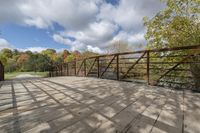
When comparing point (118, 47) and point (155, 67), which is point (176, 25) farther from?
point (118, 47)

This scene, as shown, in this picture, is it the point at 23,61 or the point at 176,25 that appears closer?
the point at 176,25

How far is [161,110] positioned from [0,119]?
80.6 inches

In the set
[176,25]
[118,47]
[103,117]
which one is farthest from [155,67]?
[118,47]

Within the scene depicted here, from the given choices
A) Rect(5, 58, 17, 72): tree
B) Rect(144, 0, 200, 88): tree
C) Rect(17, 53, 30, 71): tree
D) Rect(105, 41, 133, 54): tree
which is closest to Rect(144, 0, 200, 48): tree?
Rect(144, 0, 200, 88): tree

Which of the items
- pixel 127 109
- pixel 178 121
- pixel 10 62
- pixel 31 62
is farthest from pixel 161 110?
pixel 10 62

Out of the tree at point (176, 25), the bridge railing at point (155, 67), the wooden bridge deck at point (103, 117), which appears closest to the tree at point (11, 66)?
the bridge railing at point (155, 67)

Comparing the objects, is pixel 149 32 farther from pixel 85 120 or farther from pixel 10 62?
pixel 10 62

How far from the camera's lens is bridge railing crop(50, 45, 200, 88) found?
11.2ft

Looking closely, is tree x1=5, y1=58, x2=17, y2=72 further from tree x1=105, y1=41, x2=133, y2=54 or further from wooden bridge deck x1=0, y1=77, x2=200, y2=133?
wooden bridge deck x1=0, y1=77, x2=200, y2=133

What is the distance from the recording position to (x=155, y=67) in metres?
4.39

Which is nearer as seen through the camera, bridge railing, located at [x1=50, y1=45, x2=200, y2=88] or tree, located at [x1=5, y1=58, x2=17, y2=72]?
bridge railing, located at [x1=50, y1=45, x2=200, y2=88]

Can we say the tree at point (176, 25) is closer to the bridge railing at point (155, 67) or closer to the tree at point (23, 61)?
the bridge railing at point (155, 67)

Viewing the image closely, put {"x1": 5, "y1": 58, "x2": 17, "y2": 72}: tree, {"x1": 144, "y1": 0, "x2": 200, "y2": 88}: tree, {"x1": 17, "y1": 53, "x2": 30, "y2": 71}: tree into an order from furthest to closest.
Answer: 1. {"x1": 17, "y1": 53, "x2": 30, "y2": 71}: tree
2. {"x1": 5, "y1": 58, "x2": 17, "y2": 72}: tree
3. {"x1": 144, "y1": 0, "x2": 200, "y2": 88}: tree

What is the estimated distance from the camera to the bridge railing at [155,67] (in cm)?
340
